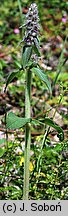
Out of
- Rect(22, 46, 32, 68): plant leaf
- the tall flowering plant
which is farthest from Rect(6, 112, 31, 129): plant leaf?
Rect(22, 46, 32, 68): plant leaf

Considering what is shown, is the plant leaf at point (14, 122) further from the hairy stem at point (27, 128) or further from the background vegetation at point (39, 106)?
the background vegetation at point (39, 106)

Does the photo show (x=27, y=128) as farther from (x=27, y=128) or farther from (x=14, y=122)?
(x=14, y=122)

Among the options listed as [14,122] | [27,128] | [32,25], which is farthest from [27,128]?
[32,25]

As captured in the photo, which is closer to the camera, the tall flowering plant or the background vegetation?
the tall flowering plant

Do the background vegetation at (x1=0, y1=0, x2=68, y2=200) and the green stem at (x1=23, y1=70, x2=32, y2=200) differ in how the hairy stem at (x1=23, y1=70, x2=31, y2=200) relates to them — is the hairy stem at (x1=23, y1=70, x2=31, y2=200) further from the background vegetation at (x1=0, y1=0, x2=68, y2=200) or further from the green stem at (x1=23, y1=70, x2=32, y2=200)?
the background vegetation at (x1=0, y1=0, x2=68, y2=200)

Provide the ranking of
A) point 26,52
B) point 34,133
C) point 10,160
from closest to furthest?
point 26,52 < point 10,160 < point 34,133

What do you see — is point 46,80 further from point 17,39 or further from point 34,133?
point 17,39

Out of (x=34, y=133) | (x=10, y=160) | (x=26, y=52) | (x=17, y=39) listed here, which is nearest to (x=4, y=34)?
(x=17, y=39)

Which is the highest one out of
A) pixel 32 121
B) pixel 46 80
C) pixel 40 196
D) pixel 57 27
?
pixel 57 27
